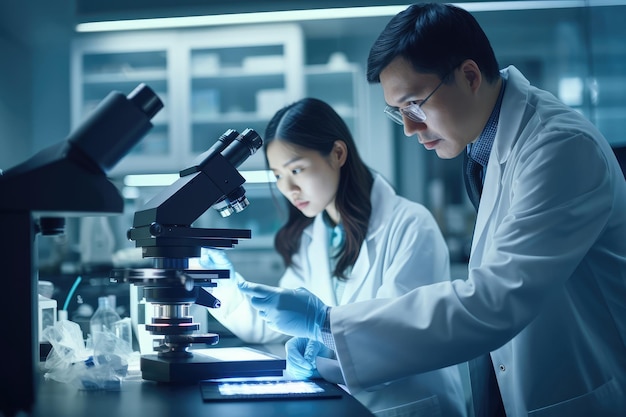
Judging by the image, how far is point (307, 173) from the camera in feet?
6.37

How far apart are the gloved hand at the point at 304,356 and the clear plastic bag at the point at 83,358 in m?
0.34

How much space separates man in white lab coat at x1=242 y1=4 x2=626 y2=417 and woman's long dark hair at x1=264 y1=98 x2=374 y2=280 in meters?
0.53

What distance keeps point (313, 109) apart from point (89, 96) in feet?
6.53

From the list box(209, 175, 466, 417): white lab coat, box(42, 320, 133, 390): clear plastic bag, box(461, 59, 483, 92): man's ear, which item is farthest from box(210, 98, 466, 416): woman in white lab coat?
box(461, 59, 483, 92): man's ear

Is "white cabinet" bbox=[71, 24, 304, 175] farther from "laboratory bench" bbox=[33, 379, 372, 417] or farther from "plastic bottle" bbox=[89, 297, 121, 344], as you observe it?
"laboratory bench" bbox=[33, 379, 372, 417]

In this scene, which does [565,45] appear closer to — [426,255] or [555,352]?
[426,255]

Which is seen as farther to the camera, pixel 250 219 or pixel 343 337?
pixel 250 219

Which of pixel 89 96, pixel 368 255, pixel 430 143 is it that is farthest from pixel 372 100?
pixel 430 143

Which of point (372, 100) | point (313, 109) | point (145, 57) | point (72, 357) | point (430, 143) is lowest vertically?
point (72, 357)

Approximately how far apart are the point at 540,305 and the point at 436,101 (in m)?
0.49

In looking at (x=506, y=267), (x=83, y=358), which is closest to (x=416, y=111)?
(x=506, y=267)

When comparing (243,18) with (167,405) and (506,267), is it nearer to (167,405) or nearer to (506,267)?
(506,267)

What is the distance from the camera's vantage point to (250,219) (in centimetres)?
379

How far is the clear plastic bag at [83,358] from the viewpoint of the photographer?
1108mm
